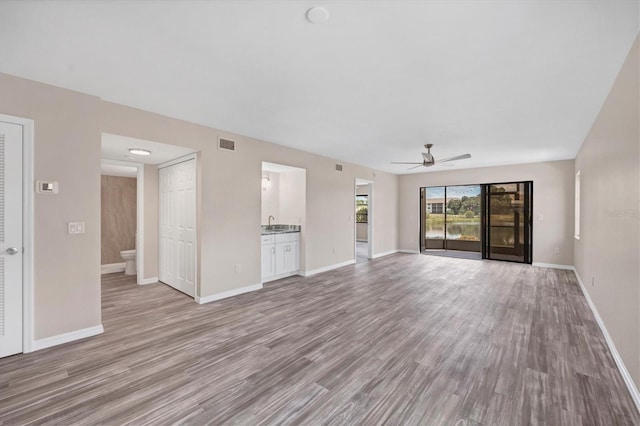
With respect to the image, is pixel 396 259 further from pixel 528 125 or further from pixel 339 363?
pixel 339 363

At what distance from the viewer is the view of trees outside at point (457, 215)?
8555 millimetres

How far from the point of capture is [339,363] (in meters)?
2.43

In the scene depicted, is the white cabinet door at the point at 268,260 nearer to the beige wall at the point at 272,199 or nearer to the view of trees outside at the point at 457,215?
the beige wall at the point at 272,199

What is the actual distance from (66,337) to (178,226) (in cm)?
210

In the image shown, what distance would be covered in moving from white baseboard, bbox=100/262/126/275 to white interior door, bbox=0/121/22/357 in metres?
3.69

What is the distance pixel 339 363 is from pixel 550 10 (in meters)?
3.01

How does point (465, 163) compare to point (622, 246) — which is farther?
point (465, 163)

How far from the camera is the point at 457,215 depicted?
8891mm

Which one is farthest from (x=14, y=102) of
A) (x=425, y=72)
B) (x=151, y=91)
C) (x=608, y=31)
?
(x=608, y=31)

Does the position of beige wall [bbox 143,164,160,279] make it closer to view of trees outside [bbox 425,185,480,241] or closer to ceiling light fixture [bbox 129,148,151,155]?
ceiling light fixture [bbox 129,148,151,155]

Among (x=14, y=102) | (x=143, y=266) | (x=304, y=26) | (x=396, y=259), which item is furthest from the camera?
(x=396, y=259)

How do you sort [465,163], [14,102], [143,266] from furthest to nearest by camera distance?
[465,163]
[143,266]
[14,102]

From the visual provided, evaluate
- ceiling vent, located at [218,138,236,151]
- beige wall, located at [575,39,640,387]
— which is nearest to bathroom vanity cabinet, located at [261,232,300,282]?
ceiling vent, located at [218,138,236,151]

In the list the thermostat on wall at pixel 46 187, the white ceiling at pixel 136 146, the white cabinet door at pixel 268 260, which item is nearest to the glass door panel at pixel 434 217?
the white cabinet door at pixel 268 260
